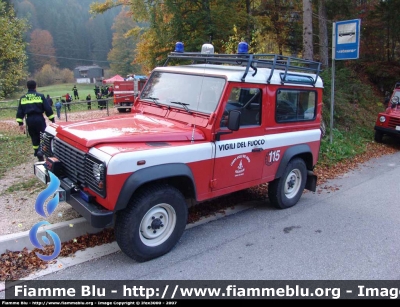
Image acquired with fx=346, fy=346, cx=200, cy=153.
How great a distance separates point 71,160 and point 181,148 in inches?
49.9

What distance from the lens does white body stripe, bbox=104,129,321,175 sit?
3467 mm

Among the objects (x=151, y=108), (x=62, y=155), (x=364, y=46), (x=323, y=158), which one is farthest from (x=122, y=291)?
(x=364, y=46)

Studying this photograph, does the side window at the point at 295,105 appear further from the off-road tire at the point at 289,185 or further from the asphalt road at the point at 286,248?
the asphalt road at the point at 286,248

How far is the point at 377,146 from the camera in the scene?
450 inches

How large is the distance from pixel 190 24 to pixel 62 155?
30.1 ft

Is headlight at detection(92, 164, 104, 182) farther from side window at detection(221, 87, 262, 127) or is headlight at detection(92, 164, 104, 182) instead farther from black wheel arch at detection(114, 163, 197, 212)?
side window at detection(221, 87, 262, 127)

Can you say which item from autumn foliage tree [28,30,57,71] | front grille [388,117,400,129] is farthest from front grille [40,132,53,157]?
autumn foliage tree [28,30,57,71]

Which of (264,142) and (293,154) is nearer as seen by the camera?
(264,142)

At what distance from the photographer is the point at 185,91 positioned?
483 centimetres

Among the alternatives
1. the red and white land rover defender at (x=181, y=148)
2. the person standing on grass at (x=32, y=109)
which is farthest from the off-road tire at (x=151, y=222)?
the person standing on grass at (x=32, y=109)

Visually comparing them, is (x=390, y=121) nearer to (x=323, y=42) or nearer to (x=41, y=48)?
(x=323, y=42)

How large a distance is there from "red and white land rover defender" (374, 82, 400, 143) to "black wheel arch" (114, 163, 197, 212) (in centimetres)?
925

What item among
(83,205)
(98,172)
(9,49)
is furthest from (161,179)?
(9,49)

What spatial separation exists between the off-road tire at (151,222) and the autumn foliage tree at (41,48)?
73.7 meters
